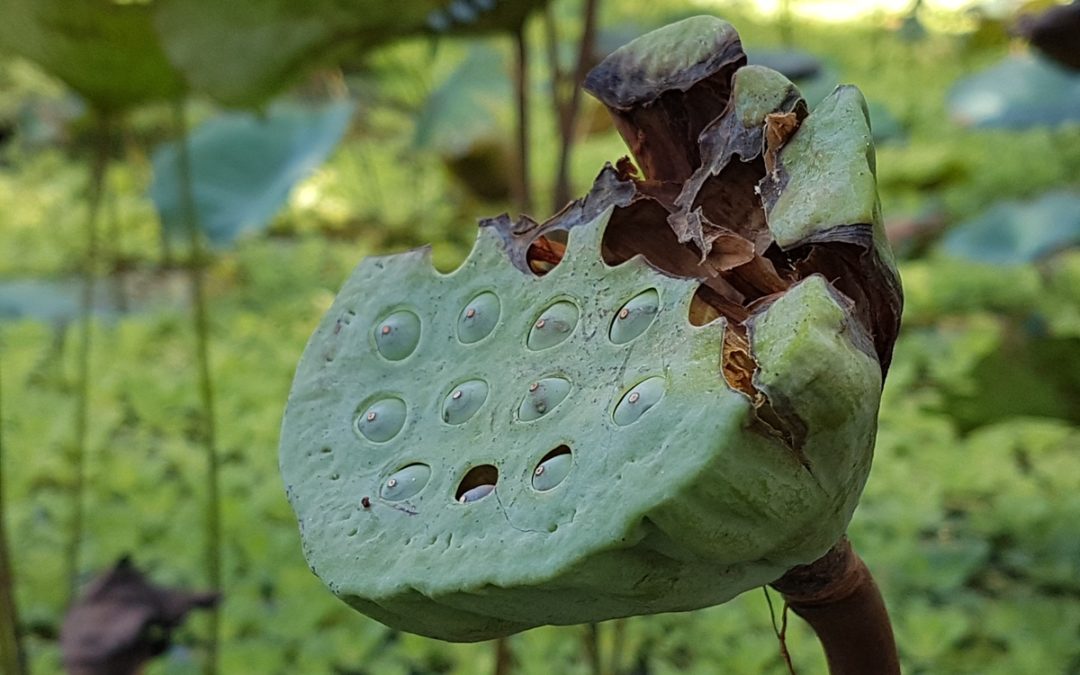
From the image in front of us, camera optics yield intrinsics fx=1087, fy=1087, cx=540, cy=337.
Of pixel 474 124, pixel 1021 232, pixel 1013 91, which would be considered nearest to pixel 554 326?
pixel 1021 232

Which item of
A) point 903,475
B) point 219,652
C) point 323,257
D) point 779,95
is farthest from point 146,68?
point 323,257

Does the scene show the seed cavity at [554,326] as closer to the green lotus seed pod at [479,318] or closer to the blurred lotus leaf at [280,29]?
the green lotus seed pod at [479,318]

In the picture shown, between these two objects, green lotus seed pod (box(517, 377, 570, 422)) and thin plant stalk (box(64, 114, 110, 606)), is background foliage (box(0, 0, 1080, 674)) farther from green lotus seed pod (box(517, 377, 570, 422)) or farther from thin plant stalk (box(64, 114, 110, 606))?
green lotus seed pod (box(517, 377, 570, 422))

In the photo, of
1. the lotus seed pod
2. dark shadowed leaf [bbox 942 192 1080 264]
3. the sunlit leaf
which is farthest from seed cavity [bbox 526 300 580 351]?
the sunlit leaf

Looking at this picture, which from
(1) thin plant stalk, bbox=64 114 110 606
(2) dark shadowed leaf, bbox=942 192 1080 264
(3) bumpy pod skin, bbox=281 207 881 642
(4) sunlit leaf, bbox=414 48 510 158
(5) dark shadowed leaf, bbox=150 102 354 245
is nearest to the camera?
(3) bumpy pod skin, bbox=281 207 881 642

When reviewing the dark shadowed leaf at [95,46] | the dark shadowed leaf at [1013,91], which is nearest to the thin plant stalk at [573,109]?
the dark shadowed leaf at [95,46]

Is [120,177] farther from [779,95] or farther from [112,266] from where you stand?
[779,95]
